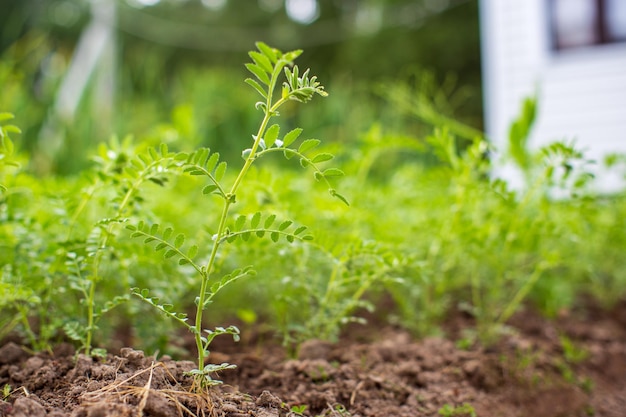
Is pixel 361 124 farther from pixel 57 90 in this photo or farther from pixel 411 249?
pixel 411 249

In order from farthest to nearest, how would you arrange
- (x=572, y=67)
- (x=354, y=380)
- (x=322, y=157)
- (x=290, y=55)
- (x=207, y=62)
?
(x=207, y=62) → (x=572, y=67) → (x=354, y=380) → (x=322, y=157) → (x=290, y=55)

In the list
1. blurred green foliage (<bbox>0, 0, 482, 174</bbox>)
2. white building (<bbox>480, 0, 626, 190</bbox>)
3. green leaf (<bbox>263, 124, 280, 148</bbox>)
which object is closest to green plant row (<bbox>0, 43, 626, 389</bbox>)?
green leaf (<bbox>263, 124, 280, 148</bbox>)

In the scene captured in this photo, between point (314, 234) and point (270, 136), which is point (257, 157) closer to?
point (270, 136)

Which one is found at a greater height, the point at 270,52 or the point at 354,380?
the point at 270,52

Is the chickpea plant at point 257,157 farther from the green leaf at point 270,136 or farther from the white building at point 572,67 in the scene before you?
the white building at point 572,67

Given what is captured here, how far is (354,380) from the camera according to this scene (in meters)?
1.26

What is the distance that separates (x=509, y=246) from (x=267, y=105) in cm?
99

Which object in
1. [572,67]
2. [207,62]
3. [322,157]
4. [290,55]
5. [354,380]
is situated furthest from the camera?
[207,62]

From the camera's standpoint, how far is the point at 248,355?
1.42 meters

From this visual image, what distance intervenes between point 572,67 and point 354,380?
496 centimetres

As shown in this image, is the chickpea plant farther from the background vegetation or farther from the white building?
the white building

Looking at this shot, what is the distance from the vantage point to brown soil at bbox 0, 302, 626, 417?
3.14ft

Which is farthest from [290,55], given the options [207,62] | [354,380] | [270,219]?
[207,62]

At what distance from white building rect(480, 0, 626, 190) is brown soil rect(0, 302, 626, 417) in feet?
12.5
